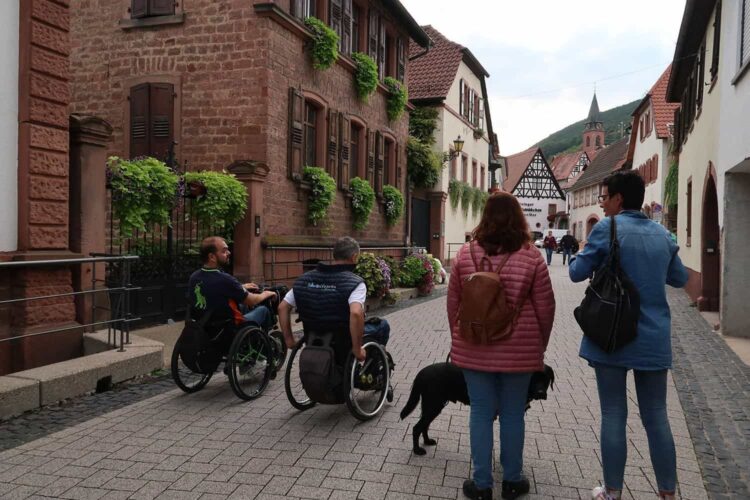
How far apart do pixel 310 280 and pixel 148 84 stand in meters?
9.19

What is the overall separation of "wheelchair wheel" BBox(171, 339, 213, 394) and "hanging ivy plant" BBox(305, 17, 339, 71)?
28.3ft

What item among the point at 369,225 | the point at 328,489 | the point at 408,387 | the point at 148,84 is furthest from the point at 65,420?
the point at 369,225

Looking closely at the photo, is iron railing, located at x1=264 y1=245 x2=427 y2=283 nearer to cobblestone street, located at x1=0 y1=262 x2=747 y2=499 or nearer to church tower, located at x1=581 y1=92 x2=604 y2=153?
cobblestone street, located at x1=0 y1=262 x2=747 y2=499

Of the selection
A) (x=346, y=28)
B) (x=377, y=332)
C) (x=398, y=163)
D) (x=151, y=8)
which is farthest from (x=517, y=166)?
(x=377, y=332)

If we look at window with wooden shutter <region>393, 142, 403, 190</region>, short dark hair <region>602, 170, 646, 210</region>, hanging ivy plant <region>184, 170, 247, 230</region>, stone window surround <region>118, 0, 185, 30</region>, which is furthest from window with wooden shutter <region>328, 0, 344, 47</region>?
short dark hair <region>602, 170, 646, 210</region>

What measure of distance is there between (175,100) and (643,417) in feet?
36.2

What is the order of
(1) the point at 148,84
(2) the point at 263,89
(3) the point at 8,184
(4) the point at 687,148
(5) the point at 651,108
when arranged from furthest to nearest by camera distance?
(5) the point at 651,108, (4) the point at 687,148, (1) the point at 148,84, (2) the point at 263,89, (3) the point at 8,184

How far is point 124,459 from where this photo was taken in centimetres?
425

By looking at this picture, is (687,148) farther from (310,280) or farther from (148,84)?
(310,280)

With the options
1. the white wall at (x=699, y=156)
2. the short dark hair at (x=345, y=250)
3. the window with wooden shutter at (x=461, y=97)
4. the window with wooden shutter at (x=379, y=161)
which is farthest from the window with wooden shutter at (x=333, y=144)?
the window with wooden shutter at (x=461, y=97)

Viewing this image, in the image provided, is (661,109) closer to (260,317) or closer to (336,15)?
(336,15)

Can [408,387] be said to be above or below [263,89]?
below

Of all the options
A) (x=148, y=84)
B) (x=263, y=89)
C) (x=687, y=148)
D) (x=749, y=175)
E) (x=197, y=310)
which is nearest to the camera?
(x=197, y=310)

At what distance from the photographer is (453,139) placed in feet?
87.6
